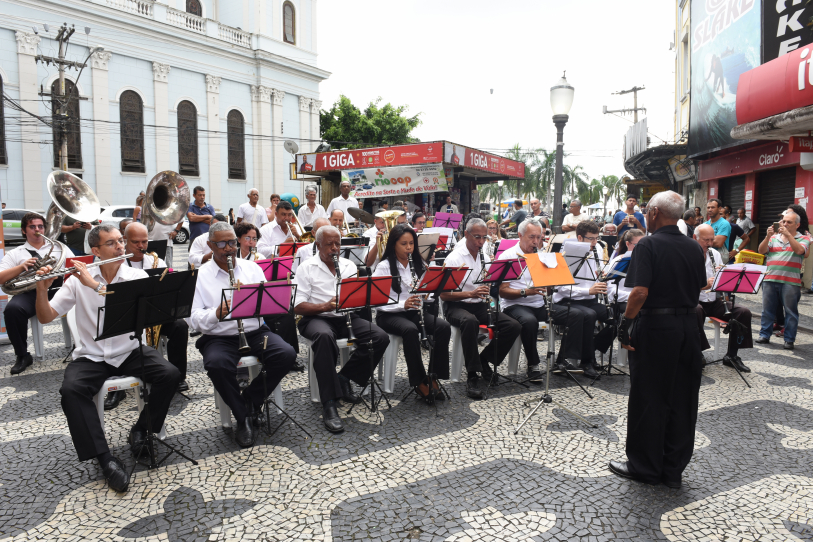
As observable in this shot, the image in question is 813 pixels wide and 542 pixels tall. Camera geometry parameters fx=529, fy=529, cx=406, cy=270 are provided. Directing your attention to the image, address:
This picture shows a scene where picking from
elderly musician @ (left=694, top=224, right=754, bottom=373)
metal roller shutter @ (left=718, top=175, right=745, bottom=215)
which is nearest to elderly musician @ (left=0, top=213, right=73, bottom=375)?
elderly musician @ (left=694, top=224, right=754, bottom=373)

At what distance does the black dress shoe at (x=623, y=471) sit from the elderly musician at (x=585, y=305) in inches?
80.9

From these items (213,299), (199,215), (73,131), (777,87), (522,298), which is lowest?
(522,298)

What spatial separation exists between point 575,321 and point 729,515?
→ 9.32 feet

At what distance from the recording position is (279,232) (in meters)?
8.48

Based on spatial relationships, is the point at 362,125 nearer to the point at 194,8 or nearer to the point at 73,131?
the point at 194,8

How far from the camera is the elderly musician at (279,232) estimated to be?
Answer: 826cm

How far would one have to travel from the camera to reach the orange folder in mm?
5125

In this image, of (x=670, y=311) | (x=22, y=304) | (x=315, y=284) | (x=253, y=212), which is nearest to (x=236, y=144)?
(x=253, y=212)

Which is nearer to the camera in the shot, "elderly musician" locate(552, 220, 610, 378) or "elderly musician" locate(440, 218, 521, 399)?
"elderly musician" locate(440, 218, 521, 399)

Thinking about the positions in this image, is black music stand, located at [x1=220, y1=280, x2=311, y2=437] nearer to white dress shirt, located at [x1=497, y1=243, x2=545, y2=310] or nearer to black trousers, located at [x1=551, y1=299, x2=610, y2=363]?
white dress shirt, located at [x1=497, y1=243, x2=545, y2=310]

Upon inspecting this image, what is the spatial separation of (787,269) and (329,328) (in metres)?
6.19

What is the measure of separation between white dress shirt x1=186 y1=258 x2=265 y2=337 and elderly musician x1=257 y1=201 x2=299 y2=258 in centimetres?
357

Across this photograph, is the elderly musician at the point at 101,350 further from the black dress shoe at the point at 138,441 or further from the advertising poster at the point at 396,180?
the advertising poster at the point at 396,180

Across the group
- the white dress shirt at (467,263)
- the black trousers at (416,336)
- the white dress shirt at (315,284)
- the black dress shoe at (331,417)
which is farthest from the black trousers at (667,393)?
the white dress shirt at (315,284)
